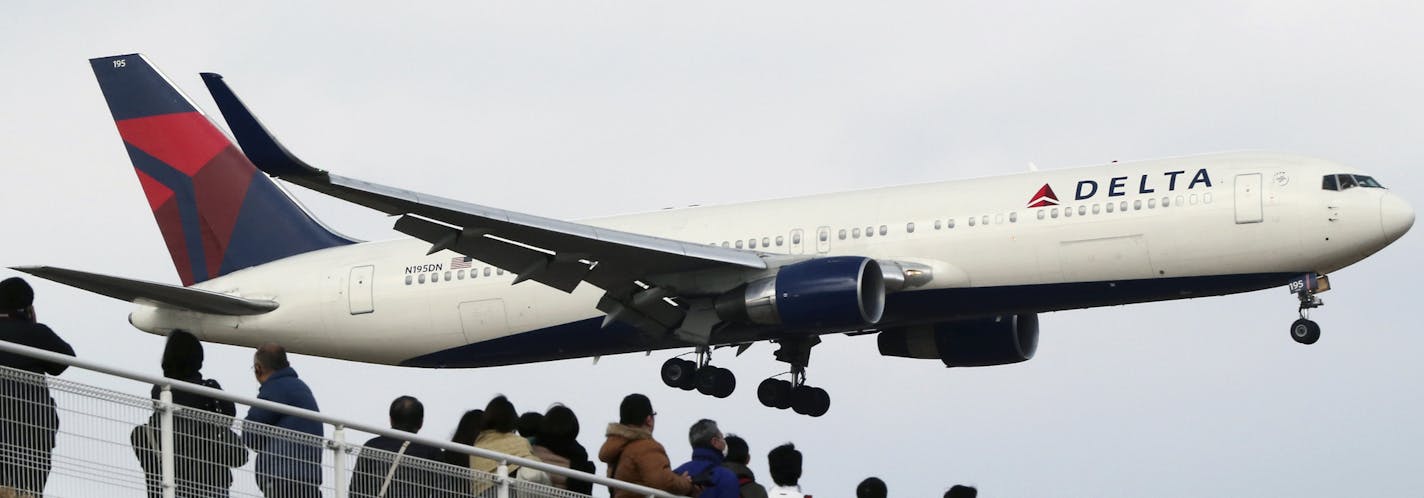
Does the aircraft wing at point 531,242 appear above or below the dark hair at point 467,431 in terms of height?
above

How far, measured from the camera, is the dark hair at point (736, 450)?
54.9ft

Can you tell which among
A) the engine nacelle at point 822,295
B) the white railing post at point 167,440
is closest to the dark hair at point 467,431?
the white railing post at point 167,440

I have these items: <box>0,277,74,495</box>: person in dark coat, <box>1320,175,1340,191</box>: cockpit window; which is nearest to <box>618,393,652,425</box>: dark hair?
<box>0,277,74,495</box>: person in dark coat

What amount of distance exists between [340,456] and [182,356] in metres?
1.32

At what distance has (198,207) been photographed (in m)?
42.7

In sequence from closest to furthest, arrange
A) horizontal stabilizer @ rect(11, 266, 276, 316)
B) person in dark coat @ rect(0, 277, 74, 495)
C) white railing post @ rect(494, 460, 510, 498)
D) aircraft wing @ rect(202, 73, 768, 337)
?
person in dark coat @ rect(0, 277, 74, 495) → white railing post @ rect(494, 460, 510, 498) → aircraft wing @ rect(202, 73, 768, 337) → horizontal stabilizer @ rect(11, 266, 276, 316)

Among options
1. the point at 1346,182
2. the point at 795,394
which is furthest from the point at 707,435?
the point at 795,394

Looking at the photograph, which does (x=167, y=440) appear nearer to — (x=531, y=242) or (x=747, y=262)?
(x=531, y=242)

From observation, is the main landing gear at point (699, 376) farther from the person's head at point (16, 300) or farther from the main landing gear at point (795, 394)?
the person's head at point (16, 300)

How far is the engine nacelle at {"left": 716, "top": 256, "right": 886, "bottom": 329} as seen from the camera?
33.1 meters

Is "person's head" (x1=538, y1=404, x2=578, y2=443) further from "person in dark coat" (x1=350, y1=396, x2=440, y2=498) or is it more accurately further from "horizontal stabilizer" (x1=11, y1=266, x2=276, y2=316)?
"horizontal stabilizer" (x1=11, y1=266, x2=276, y2=316)

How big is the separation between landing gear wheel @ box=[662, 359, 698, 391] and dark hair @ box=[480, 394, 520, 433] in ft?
71.3

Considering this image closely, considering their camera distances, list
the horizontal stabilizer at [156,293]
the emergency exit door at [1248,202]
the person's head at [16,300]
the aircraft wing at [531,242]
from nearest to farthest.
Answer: the person's head at [16,300], the aircraft wing at [531,242], the emergency exit door at [1248,202], the horizontal stabilizer at [156,293]

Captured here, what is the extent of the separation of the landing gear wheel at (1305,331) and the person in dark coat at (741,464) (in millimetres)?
20038
